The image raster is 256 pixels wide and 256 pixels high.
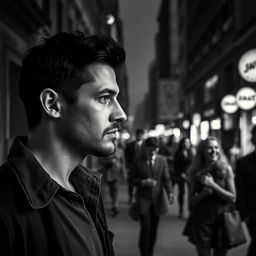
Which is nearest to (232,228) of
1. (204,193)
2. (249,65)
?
(204,193)

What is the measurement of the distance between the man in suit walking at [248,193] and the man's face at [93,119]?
389cm

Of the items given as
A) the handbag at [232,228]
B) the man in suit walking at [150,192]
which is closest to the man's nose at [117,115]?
the handbag at [232,228]

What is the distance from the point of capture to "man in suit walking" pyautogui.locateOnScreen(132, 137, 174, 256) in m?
6.92

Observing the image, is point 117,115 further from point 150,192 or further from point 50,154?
point 150,192

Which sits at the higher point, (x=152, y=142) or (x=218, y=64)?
(x=218, y=64)

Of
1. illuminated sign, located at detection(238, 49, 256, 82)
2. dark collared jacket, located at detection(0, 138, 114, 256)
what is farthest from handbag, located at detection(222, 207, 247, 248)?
illuminated sign, located at detection(238, 49, 256, 82)

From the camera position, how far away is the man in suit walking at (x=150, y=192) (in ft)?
22.7

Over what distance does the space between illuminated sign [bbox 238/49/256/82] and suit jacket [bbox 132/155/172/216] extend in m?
8.41

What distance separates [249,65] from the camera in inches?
579

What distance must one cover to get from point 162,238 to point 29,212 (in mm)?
7456

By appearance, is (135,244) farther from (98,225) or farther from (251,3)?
(251,3)

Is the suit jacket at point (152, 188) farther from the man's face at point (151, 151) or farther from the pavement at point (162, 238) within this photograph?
the pavement at point (162, 238)

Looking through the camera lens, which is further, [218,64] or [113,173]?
[218,64]

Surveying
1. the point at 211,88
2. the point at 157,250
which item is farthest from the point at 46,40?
the point at 211,88
